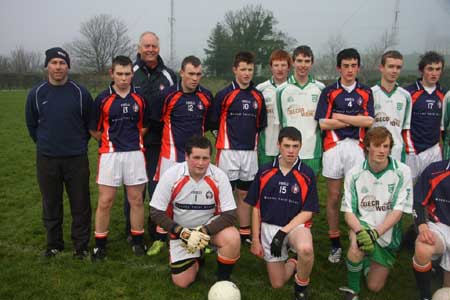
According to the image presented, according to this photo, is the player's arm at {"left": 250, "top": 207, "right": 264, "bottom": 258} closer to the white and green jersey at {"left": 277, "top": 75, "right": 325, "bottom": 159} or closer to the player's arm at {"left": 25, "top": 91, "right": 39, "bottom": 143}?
the white and green jersey at {"left": 277, "top": 75, "right": 325, "bottom": 159}

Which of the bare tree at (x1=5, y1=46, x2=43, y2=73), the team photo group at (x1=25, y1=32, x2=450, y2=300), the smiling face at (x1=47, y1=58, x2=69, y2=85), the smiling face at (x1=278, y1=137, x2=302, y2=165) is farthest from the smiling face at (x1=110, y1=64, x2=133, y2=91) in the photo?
the bare tree at (x1=5, y1=46, x2=43, y2=73)

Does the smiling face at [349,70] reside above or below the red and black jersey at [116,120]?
above

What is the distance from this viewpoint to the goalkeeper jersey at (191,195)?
12.4 ft

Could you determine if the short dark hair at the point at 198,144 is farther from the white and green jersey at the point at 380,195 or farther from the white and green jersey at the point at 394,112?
the white and green jersey at the point at 394,112

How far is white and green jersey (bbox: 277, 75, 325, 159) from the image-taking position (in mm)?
4586

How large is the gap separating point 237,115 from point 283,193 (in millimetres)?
1275

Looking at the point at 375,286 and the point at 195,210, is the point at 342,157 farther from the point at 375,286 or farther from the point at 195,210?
the point at 195,210

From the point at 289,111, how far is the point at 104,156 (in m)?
2.06

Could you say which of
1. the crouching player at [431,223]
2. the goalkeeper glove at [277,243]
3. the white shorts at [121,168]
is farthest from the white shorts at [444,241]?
the white shorts at [121,168]

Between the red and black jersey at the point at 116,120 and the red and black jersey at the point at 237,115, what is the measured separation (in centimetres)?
92

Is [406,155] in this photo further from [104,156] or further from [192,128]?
[104,156]

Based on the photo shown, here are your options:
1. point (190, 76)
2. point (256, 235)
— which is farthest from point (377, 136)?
point (190, 76)

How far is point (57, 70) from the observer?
159 inches

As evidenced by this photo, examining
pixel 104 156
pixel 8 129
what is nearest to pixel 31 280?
pixel 104 156
